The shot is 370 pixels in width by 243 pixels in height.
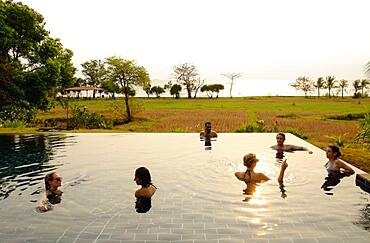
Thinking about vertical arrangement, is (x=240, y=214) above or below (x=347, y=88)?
below

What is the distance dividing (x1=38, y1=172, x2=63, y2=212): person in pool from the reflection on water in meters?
0.86

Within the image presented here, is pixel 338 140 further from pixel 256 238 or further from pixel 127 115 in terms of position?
pixel 127 115

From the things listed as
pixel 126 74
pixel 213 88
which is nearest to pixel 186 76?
pixel 213 88

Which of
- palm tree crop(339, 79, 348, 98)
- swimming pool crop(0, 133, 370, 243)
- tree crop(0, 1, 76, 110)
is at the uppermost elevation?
palm tree crop(339, 79, 348, 98)

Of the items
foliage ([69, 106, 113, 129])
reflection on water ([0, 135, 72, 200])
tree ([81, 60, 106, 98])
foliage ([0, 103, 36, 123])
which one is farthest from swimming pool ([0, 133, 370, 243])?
tree ([81, 60, 106, 98])

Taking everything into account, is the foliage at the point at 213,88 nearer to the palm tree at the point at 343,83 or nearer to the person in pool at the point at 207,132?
the palm tree at the point at 343,83

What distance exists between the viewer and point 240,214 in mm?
5828

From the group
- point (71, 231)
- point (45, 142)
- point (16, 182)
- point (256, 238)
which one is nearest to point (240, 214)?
point (256, 238)

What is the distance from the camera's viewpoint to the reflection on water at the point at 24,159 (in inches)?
320

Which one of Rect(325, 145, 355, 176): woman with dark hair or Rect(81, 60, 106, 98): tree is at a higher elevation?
Rect(81, 60, 106, 98): tree

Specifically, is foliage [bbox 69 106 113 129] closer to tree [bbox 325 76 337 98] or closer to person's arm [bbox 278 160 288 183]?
person's arm [bbox 278 160 288 183]

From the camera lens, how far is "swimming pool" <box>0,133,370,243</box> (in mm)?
4988

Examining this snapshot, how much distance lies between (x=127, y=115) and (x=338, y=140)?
1969 cm

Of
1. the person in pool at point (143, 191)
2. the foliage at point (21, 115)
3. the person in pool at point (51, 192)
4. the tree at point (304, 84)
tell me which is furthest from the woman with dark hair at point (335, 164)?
the tree at point (304, 84)
